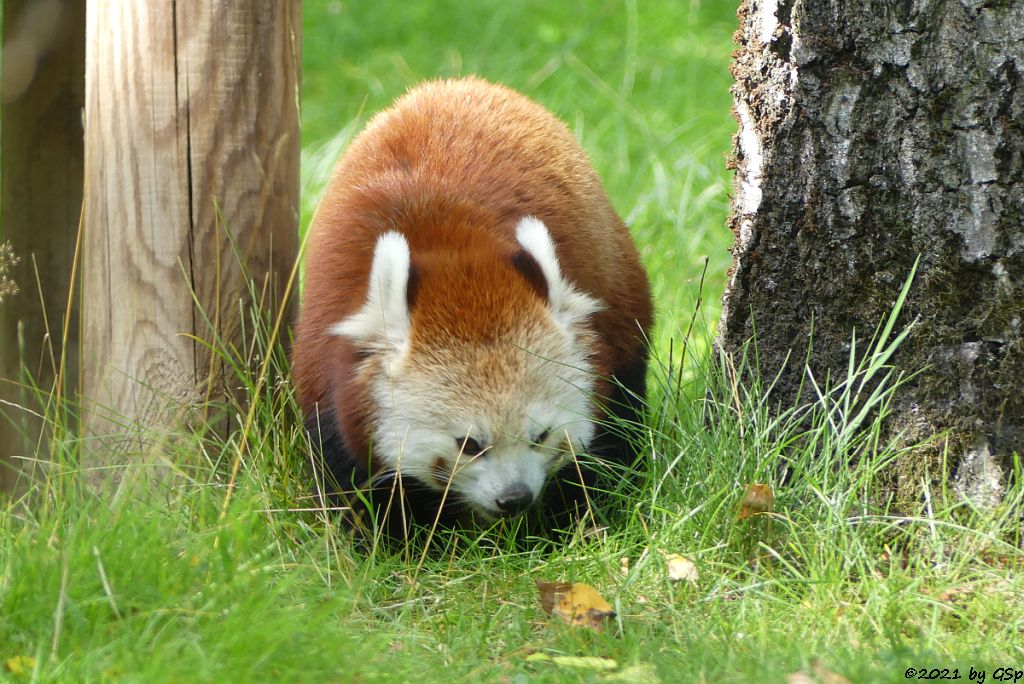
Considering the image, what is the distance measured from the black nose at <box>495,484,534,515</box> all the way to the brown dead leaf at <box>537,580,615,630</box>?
251mm

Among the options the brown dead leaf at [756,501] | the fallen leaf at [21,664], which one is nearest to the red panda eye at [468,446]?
the brown dead leaf at [756,501]

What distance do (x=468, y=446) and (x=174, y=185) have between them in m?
1.23

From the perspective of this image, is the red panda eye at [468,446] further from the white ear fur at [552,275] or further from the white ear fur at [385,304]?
the white ear fur at [552,275]

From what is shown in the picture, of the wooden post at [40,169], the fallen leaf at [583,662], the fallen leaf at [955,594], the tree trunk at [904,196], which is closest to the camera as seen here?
the fallen leaf at [583,662]

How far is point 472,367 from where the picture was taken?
116 inches

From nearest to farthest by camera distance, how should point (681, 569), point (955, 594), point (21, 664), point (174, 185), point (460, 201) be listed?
1. point (21, 664)
2. point (955, 594)
3. point (681, 569)
4. point (460, 201)
5. point (174, 185)

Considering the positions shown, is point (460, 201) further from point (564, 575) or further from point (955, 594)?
point (955, 594)

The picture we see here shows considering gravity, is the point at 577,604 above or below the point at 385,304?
below

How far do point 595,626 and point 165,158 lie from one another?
188cm

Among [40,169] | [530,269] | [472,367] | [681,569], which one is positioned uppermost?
[40,169]

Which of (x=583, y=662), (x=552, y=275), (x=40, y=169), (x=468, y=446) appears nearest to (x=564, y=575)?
(x=468, y=446)

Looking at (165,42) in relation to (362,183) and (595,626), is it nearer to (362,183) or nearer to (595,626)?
(362,183)

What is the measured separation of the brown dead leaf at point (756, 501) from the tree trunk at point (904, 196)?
0.44 meters

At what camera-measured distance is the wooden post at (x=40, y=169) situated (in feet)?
12.3
